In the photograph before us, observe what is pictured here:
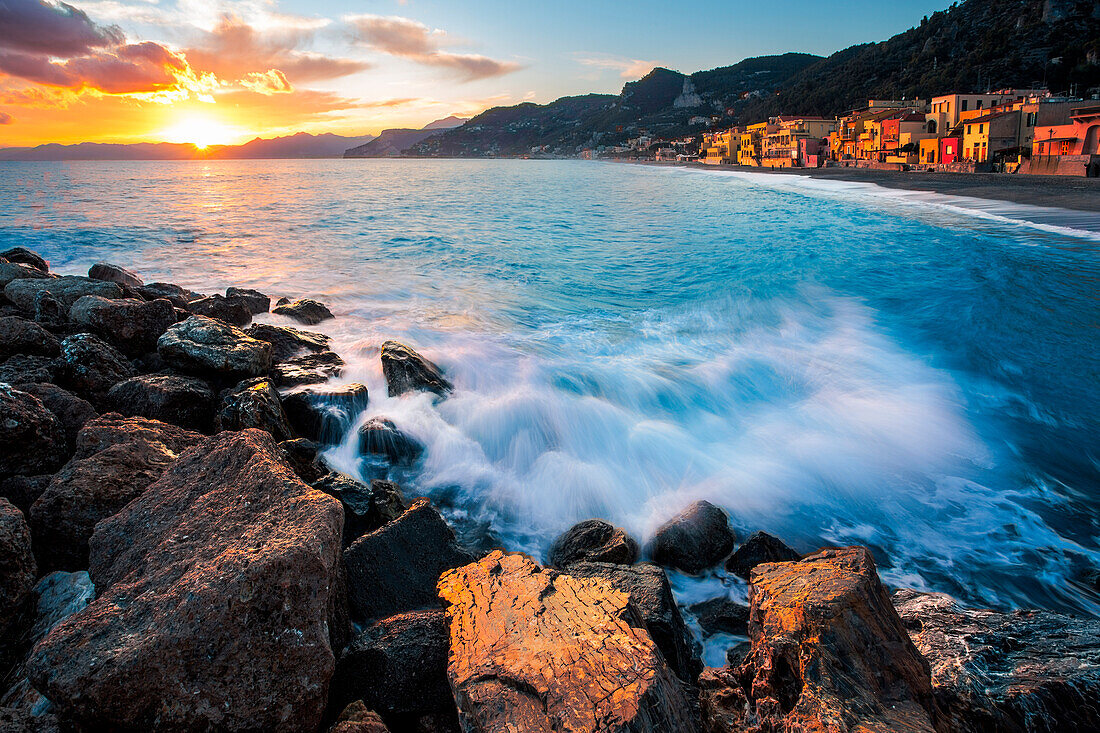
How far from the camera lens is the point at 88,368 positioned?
6.12m

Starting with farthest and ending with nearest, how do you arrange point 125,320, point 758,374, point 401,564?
1. point 758,374
2. point 125,320
3. point 401,564

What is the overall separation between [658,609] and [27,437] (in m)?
4.81

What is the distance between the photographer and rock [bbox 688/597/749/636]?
4266 millimetres

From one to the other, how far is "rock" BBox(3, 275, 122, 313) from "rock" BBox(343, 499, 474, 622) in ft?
25.2

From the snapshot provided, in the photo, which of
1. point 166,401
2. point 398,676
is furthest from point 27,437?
point 398,676

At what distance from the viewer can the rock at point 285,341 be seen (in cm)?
848

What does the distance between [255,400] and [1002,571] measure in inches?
290

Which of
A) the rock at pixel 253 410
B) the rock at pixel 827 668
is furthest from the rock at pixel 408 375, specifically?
the rock at pixel 827 668

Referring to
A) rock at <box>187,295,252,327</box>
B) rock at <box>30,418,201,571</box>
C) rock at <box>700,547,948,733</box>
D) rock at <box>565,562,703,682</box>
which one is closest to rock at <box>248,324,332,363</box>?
rock at <box>187,295,252,327</box>

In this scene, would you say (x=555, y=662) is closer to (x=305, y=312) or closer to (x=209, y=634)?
(x=209, y=634)

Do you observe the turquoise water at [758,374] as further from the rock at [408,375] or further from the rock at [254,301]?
the rock at [254,301]

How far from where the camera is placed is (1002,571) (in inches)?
201

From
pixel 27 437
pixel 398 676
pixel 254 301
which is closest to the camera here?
pixel 398 676

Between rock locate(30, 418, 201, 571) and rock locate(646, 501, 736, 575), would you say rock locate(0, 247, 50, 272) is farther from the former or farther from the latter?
rock locate(646, 501, 736, 575)
